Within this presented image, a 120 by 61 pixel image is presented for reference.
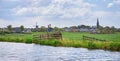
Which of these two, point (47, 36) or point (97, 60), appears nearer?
point (97, 60)

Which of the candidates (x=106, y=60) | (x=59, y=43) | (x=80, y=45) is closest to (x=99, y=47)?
(x=80, y=45)

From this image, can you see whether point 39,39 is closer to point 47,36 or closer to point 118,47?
point 47,36

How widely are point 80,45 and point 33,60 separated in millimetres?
25814

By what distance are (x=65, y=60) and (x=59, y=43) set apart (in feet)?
100

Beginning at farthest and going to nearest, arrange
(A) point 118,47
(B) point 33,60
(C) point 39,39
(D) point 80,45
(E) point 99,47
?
(C) point 39,39
(D) point 80,45
(E) point 99,47
(A) point 118,47
(B) point 33,60

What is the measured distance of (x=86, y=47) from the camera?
207ft

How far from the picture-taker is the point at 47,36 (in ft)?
278

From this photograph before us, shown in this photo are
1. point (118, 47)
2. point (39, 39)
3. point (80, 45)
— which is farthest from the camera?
point (39, 39)

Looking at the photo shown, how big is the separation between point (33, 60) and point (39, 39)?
141ft

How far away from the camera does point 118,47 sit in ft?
179

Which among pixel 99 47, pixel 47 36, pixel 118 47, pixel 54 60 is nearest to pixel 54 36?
pixel 47 36

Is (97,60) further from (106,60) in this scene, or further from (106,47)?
(106,47)

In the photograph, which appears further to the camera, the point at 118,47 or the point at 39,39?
the point at 39,39

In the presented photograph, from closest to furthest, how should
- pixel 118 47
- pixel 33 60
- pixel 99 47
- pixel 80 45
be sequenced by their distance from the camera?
pixel 33 60 < pixel 118 47 < pixel 99 47 < pixel 80 45
